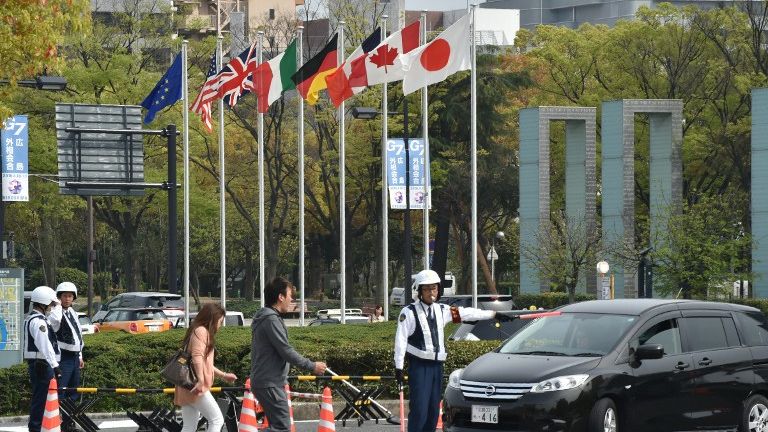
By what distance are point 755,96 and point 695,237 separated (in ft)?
18.0

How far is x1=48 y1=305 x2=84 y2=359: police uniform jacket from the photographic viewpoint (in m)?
17.8

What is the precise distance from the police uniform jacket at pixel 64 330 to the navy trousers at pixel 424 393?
522 cm

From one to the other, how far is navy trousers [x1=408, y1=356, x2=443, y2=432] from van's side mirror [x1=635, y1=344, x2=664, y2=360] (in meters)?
1.92

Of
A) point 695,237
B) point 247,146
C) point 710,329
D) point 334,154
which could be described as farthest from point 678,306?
point 247,146

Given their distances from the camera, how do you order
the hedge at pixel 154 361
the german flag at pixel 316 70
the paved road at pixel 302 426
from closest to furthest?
the paved road at pixel 302 426, the hedge at pixel 154 361, the german flag at pixel 316 70

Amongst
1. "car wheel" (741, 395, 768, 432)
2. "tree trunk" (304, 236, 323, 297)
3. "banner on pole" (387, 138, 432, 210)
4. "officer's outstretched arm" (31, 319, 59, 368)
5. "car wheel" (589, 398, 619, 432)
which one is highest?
"banner on pole" (387, 138, 432, 210)

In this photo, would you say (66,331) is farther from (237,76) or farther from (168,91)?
(168,91)

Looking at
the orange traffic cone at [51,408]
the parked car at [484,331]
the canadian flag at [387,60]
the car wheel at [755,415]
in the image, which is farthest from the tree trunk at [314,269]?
the car wheel at [755,415]

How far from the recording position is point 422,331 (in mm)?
14242

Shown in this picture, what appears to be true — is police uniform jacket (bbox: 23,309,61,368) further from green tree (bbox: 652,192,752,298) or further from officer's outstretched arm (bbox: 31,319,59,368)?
green tree (bbox: 652,192,752,298)

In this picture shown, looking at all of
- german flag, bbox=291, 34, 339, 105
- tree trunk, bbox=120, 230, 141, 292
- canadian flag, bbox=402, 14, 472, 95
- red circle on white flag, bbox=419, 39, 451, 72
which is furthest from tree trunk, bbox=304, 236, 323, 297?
red circle on white flag, bbox=419, 39, 451, 72

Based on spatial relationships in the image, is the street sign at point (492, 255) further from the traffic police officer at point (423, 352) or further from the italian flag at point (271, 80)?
the traffic police officer at point (423, 352)

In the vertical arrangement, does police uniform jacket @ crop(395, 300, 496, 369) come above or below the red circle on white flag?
below

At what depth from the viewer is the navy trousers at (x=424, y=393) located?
14133 millimetres
